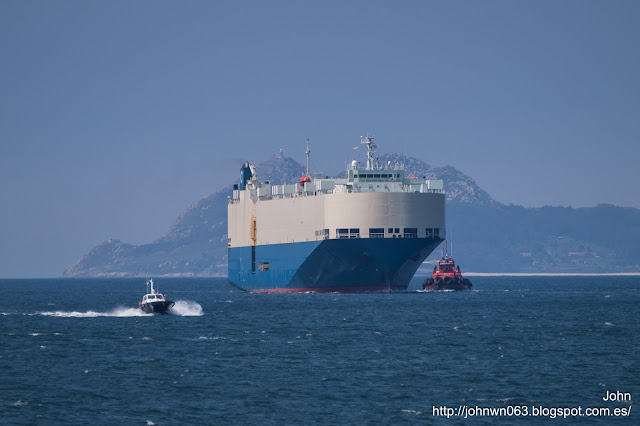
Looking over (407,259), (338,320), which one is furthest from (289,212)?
(338,320)

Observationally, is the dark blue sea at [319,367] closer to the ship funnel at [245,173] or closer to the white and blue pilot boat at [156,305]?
the white and blue pilot boat at [156,305]

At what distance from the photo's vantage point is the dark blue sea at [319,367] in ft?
158

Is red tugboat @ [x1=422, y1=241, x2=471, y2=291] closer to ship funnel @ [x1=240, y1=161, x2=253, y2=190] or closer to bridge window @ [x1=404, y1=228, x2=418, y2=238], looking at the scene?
ship funnel @ [x1=240, y1=161, x2=253, y2=190]

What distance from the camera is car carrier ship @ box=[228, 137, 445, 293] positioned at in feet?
409

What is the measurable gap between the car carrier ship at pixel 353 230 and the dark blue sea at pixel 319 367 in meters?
21.4

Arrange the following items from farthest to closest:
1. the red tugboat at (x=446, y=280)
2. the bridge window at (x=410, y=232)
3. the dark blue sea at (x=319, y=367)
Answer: the red tugboat at (x=446, y=280) → the bridge window at (x=410, y=232) → the dark blue sea at (x=319, y=367)

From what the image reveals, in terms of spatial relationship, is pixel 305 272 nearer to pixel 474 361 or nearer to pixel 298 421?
pixel 474 361

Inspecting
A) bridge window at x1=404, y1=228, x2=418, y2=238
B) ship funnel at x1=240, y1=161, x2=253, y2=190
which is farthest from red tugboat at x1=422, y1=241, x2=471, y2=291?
bridge window at x1=404, y1=228, x2=418, y2=238

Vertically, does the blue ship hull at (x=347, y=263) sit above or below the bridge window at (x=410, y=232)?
below

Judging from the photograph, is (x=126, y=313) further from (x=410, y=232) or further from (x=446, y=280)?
(x=446, y=280)

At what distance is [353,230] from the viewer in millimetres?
125000

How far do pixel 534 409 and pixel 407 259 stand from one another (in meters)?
78.9

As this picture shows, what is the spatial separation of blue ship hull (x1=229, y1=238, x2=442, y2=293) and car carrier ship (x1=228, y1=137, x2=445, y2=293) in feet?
0.38

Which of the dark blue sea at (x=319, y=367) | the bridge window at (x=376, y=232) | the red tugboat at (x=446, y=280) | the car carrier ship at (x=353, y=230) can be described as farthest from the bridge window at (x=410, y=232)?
the red tugboat at (x=446, y=280)
